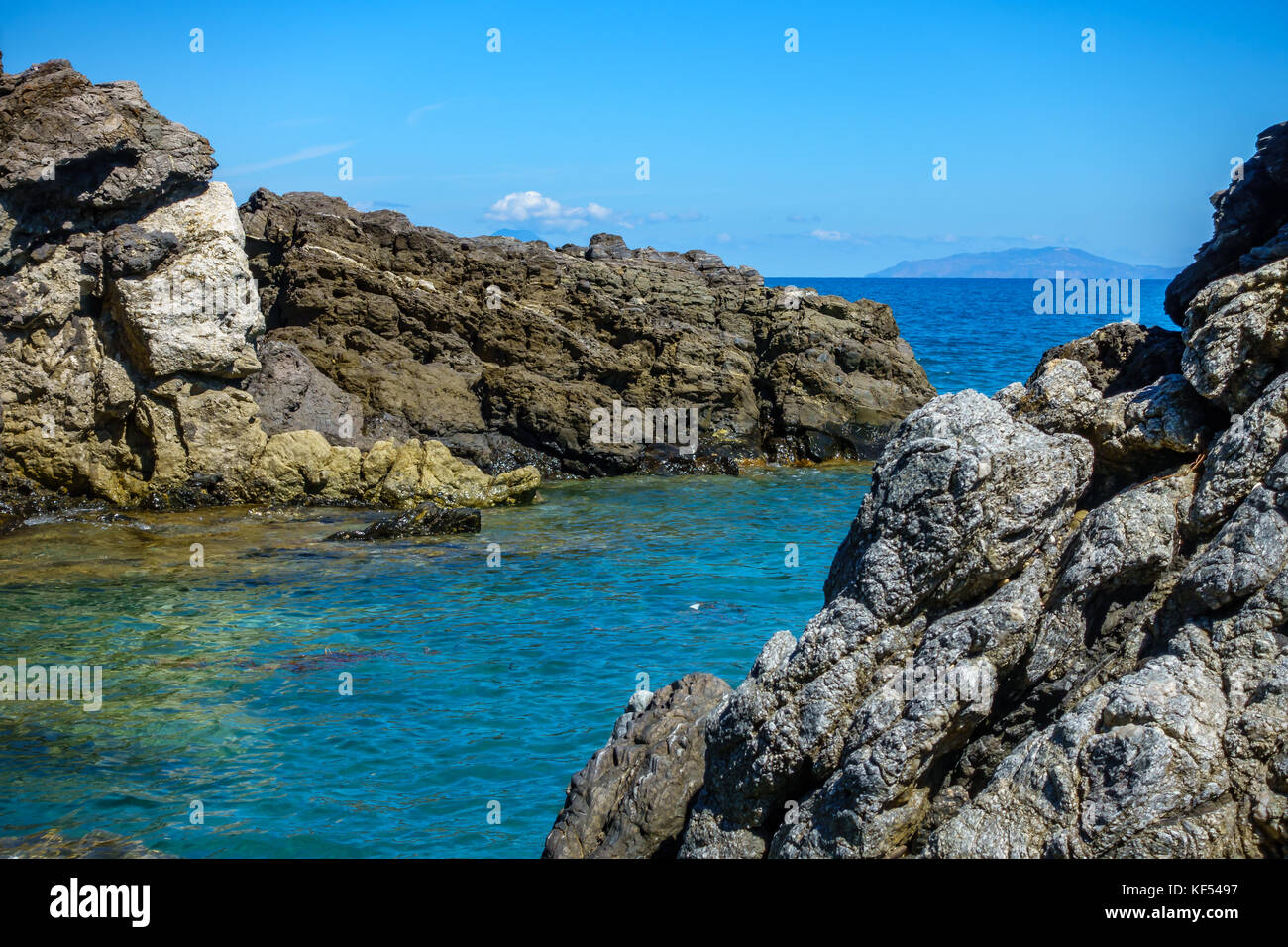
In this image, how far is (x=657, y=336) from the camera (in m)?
32.4

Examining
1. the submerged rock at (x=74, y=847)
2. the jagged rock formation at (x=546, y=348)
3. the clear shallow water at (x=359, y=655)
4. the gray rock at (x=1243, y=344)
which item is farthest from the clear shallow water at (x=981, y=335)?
the submerged rock at (x=74, y=847)

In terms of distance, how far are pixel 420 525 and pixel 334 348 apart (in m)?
8.73

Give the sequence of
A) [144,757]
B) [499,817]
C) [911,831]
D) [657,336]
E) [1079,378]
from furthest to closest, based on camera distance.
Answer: [657,336] < [144,757] < [499,817] < [1079,378] < [911,831]

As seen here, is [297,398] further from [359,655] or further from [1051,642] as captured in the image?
[1051,642]

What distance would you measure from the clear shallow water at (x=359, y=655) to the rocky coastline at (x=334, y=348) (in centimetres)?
211

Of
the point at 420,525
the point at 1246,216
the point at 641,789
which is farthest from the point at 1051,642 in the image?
the point at 420,525

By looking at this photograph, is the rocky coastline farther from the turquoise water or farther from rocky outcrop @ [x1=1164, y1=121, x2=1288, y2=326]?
rocky outcrop @ [x1=1164, y1=121, x2=1288, y2=326]

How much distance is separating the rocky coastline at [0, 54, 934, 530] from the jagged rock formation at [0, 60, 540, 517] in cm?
5

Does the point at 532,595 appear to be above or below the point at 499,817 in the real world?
above

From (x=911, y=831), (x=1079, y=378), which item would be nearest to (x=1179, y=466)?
(x=1079, y=378)

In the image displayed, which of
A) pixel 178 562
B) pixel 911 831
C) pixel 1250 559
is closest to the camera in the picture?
pixel 1250 559

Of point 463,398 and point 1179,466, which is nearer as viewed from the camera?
point 1179,466

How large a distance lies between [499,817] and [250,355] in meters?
17.1
